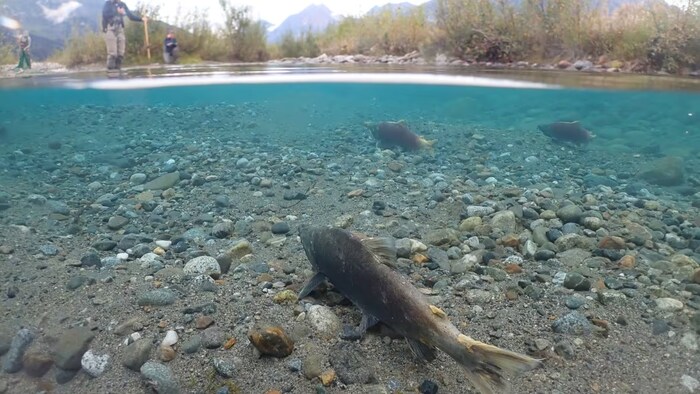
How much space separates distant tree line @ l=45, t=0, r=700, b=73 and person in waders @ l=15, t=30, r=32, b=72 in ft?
12.2

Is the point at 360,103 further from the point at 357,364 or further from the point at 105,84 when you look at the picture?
the point at 357,364

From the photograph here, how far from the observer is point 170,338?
227 centimetres

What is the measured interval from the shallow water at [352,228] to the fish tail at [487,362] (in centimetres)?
23

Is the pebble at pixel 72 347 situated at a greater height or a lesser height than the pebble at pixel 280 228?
lesser

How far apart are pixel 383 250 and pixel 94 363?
1.50 m

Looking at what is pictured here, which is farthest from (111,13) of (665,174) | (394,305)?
(394,305)

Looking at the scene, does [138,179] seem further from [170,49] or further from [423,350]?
[170,49]

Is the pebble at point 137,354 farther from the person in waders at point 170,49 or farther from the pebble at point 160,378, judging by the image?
the person in waders at point 170,49

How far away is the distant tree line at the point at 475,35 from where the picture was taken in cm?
1220

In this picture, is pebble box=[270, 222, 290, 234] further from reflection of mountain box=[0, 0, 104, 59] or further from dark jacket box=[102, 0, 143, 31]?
reflection of mountain box=[0, 0, 104, 59]

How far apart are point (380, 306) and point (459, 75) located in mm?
11697

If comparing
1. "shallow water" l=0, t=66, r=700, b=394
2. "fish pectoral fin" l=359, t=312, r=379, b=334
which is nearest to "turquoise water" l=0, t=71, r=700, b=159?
"shallow water" l=0, t=66, r=700, b=394

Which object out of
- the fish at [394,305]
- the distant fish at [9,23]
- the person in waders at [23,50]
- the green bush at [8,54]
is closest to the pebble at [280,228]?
the fish at [394,305]

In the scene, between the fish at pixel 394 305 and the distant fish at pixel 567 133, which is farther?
the distant fish at pixel 567 133
